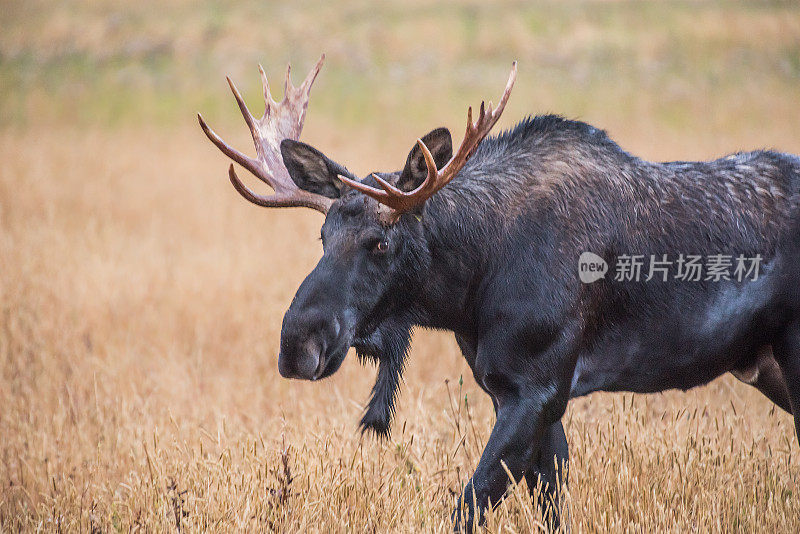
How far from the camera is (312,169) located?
3678 millimetres

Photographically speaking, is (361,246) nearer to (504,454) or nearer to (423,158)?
A: (423,158)

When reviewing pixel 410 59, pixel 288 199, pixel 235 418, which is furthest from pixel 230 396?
pixel 410 59

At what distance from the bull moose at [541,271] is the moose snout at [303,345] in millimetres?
17

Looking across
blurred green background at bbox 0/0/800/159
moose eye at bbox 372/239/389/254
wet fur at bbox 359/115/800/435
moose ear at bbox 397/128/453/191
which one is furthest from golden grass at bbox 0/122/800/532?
blurred green background at bbox 0/0/800/159

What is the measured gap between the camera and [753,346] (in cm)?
374

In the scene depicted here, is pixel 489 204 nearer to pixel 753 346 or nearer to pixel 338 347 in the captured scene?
pixel 338 347

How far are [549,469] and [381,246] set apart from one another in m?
1.22

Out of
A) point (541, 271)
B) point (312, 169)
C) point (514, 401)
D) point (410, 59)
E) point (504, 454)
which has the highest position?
point (410, 59)

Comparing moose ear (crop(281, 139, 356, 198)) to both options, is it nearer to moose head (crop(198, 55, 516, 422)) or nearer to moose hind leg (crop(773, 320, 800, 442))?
moose head (crop(198, 55, 516, 422))

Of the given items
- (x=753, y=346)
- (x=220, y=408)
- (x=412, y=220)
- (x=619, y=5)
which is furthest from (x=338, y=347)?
(x=619, y=5)

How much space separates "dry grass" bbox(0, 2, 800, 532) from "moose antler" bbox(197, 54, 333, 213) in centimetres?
104

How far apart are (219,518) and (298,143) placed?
4.92 feet

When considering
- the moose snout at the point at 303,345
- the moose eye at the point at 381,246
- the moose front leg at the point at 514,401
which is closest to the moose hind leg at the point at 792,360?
the moose front leg at the point at 514,401

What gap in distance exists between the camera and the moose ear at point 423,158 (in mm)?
3389
